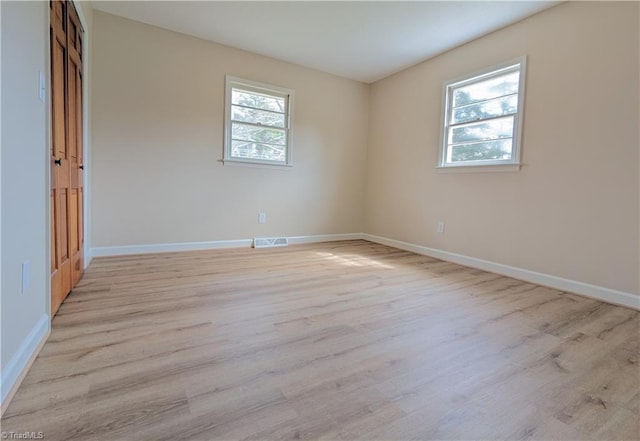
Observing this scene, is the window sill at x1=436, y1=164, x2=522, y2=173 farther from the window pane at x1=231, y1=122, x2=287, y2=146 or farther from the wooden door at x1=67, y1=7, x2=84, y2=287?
the wooden door at x1=67, y1=7, x2=84, y2=287

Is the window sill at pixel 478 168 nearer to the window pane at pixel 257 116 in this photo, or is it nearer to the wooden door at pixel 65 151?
the window pane at pixel 257 116

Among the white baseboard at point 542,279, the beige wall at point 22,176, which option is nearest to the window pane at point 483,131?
the white baseboard at point 542,279

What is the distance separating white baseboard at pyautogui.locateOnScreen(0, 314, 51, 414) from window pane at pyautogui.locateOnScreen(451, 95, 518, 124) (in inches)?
156

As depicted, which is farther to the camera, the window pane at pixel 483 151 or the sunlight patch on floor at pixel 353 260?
the sunlight patch on floor at pixel 353 260

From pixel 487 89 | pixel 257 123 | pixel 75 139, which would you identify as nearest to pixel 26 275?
pixel 75 139

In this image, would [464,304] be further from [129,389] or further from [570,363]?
[129,389]

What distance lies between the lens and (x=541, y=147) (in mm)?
2912

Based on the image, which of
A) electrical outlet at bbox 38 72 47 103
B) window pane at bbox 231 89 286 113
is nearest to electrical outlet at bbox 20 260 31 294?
electrical outlet at bbox 38 72 47 103

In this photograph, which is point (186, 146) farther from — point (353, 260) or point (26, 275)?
point (26, 275)

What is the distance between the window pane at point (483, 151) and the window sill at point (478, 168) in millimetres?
92

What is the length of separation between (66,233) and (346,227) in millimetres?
3615

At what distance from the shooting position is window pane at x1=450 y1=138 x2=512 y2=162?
322 cm

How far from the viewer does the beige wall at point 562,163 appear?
2.44 meters

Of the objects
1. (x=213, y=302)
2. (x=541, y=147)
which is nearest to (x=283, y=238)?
(x=213, y=302)
